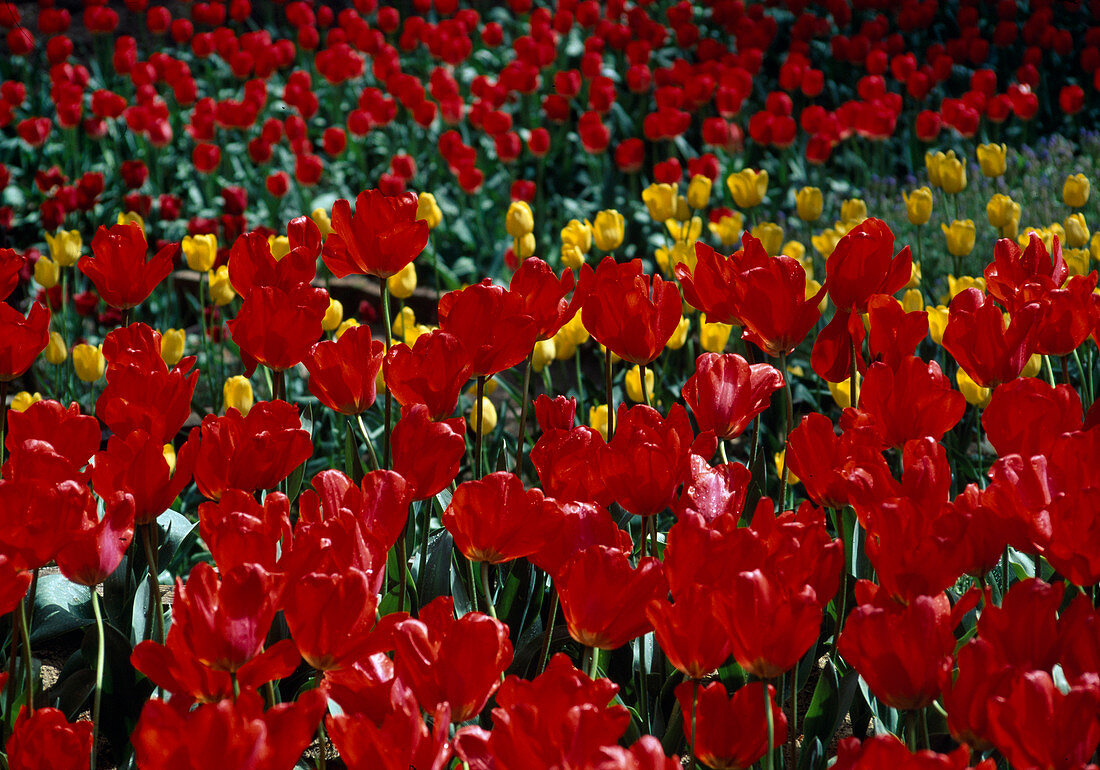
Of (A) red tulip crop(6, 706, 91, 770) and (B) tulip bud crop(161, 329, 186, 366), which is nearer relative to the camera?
(A) red tulip crop(6, 706, 91, 770)

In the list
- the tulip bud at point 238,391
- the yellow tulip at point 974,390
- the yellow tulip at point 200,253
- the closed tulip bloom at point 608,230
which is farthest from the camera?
the closed tulip bloom at point 608,230

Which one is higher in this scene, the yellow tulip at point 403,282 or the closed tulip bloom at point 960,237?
the closed tulip bloom at point 960,237

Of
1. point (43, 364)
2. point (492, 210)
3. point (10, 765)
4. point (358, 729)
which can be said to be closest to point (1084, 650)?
point (358, 729)

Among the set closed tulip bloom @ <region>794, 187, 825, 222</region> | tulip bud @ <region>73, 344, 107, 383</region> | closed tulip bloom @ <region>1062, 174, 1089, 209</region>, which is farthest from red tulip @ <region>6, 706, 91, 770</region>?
closed tulip bloom @ <region>1062, 174, 1089, 209</region>

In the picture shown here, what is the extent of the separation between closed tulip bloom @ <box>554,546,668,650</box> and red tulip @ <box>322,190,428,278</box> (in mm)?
769

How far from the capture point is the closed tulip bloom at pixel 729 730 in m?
1.03

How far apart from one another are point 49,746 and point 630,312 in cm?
90

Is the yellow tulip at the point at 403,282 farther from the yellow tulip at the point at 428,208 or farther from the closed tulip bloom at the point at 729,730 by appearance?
the closed tulip bloom at the point at 729,730

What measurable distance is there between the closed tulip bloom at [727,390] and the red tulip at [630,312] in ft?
0.43

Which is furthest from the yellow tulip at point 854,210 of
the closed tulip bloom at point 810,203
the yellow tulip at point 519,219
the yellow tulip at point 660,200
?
the yellow tulip at point 519,219

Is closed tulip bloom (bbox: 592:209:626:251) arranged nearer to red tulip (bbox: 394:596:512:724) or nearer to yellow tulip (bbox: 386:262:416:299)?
yellow tulip (bbox: 386:262:416:299)

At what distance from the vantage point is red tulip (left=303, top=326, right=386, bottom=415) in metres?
1.53

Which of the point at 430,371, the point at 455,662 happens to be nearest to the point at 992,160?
the point at 430,371

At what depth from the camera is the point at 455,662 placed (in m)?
1.01
